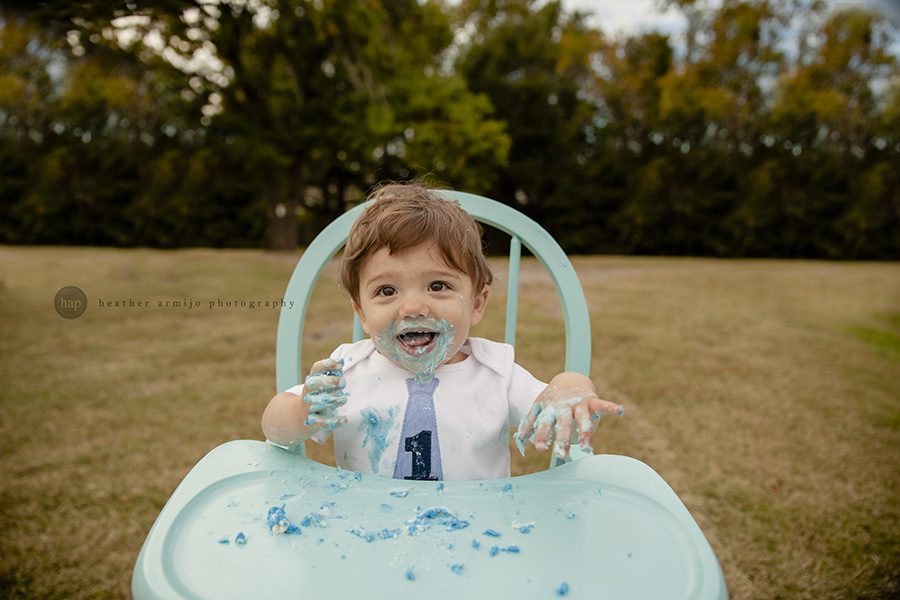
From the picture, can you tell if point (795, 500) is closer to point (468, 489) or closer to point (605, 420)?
point (605, 420)

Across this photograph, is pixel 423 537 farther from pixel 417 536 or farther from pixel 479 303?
pixel 479 303

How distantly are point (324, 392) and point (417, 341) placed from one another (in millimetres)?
176

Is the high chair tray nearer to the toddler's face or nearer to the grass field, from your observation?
the toddler's face

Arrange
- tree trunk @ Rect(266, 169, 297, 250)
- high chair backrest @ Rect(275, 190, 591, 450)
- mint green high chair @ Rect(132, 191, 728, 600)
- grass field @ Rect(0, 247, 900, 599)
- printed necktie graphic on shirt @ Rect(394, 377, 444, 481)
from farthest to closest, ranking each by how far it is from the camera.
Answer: tree trunk @ Rect(266, 169, 297, 250)
grass field @ Rect(0, 247, 900, 599)
high chair backrest @ Rect(275, 190, 591, 450)
printed necktie graphic on shirt @ Rect(394, 377, 444, 481)
mint green high chair @ Rect(132, 191, 728, 600)

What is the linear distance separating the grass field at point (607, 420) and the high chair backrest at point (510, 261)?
1.87 ft

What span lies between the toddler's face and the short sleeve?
0.43 feet

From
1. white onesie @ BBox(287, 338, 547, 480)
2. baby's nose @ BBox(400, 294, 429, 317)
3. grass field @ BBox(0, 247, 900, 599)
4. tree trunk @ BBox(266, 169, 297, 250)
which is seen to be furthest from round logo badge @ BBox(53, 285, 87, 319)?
tree trunk @ BBox(266, 169, 297, 250)

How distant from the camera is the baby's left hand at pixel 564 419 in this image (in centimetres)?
88

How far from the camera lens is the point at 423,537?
85 centimetres

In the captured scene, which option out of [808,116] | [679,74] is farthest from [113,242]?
[808,116]

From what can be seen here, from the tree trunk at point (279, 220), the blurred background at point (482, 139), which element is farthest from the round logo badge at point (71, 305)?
the tree trunk at point (279, 220)

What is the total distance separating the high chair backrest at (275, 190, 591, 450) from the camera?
1.22 m

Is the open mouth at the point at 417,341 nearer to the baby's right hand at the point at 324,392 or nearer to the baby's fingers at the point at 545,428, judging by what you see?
the baby's right hand at the point at 324,392

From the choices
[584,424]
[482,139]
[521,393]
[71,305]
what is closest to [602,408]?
[584,424]
